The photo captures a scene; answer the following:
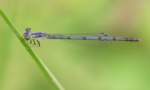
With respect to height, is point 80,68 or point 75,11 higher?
point 75,11

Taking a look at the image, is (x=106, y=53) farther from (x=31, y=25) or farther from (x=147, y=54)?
(x=31, y=25)

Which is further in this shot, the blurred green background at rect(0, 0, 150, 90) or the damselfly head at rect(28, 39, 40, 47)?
the blurred green background at rect(0, 0, 150, 90)

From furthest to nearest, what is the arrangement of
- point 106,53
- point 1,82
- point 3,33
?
point 106,53 → point 3,33 → point 1,82

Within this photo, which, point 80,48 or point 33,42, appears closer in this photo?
point 33,42

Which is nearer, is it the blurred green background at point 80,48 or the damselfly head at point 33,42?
the damselfly head at point 33,42

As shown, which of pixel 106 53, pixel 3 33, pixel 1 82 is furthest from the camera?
pixel 106 53

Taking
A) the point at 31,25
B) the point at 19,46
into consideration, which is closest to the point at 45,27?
the point at 31,25

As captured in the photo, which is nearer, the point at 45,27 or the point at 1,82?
the point at 1,82

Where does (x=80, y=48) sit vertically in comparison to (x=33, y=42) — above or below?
below
